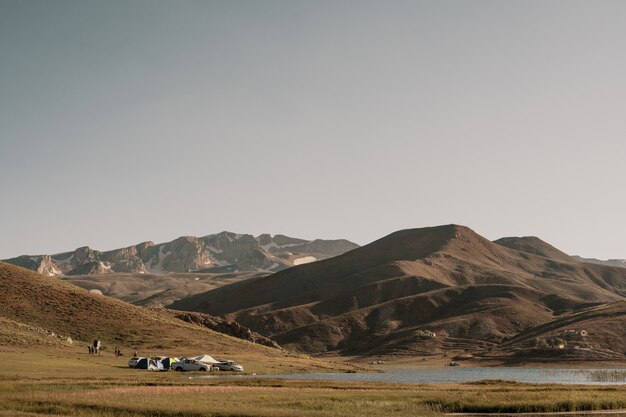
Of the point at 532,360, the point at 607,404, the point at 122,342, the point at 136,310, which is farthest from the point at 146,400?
the point at 532,360

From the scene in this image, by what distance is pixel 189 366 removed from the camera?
86.1m

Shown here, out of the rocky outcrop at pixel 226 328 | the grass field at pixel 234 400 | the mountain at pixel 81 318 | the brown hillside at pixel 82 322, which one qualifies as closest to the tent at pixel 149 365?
the grass field at pixel 234 400

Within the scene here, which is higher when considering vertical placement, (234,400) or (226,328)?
(226,328)

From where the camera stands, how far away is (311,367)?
109m

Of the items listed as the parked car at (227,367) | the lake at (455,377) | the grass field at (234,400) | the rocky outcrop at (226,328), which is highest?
the rocky outcrop at (226,328)

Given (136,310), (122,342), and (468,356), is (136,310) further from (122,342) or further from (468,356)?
(468,356)

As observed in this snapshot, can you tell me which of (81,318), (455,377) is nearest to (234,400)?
(455,377)

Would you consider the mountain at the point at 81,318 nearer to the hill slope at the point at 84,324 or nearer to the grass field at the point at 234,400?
the hill slope at the point at 84,324

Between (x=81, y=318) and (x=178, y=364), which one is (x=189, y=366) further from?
(x=81, y=318)

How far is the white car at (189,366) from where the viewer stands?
282 ft

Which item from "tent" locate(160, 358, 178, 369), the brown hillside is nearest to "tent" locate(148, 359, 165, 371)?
"tent" locate(160, 358, 178, 369)

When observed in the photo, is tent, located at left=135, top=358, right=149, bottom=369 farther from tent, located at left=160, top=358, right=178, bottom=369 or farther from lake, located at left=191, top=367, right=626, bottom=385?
lake, located at left=191, top=367, right=626, bottom=385

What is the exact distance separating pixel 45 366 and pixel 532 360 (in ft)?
446

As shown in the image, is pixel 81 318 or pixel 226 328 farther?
pixel 226 328
